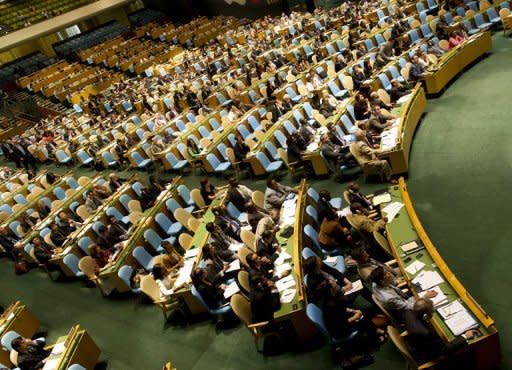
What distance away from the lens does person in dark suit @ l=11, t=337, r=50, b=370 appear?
777 cm

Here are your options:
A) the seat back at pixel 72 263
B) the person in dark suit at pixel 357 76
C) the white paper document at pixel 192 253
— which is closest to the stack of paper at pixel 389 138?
the person in dark suit at pixel 357 76

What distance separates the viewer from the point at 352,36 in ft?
62.1

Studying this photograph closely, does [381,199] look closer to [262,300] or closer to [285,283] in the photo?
[285,283]

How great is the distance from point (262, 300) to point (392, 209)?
8.60 feet

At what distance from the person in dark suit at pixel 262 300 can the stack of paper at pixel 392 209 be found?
87.0 inches

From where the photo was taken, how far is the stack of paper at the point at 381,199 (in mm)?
7941

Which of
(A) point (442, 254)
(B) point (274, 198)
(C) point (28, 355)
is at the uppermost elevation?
(B) point (274, 198)

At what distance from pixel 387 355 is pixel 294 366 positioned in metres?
1.27

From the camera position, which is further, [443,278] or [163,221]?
[163,221]

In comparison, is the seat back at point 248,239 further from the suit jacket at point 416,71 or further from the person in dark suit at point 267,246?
the suit jacket at point 416,71

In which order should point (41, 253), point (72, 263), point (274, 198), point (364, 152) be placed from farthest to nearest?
→ point (41, 253) → point (72, 263) → point (364, 152) → point (274, 198)

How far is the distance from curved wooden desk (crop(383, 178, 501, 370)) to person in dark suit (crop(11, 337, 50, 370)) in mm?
5927

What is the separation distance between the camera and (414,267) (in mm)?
6223

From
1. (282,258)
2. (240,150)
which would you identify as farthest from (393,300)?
(240,150)
